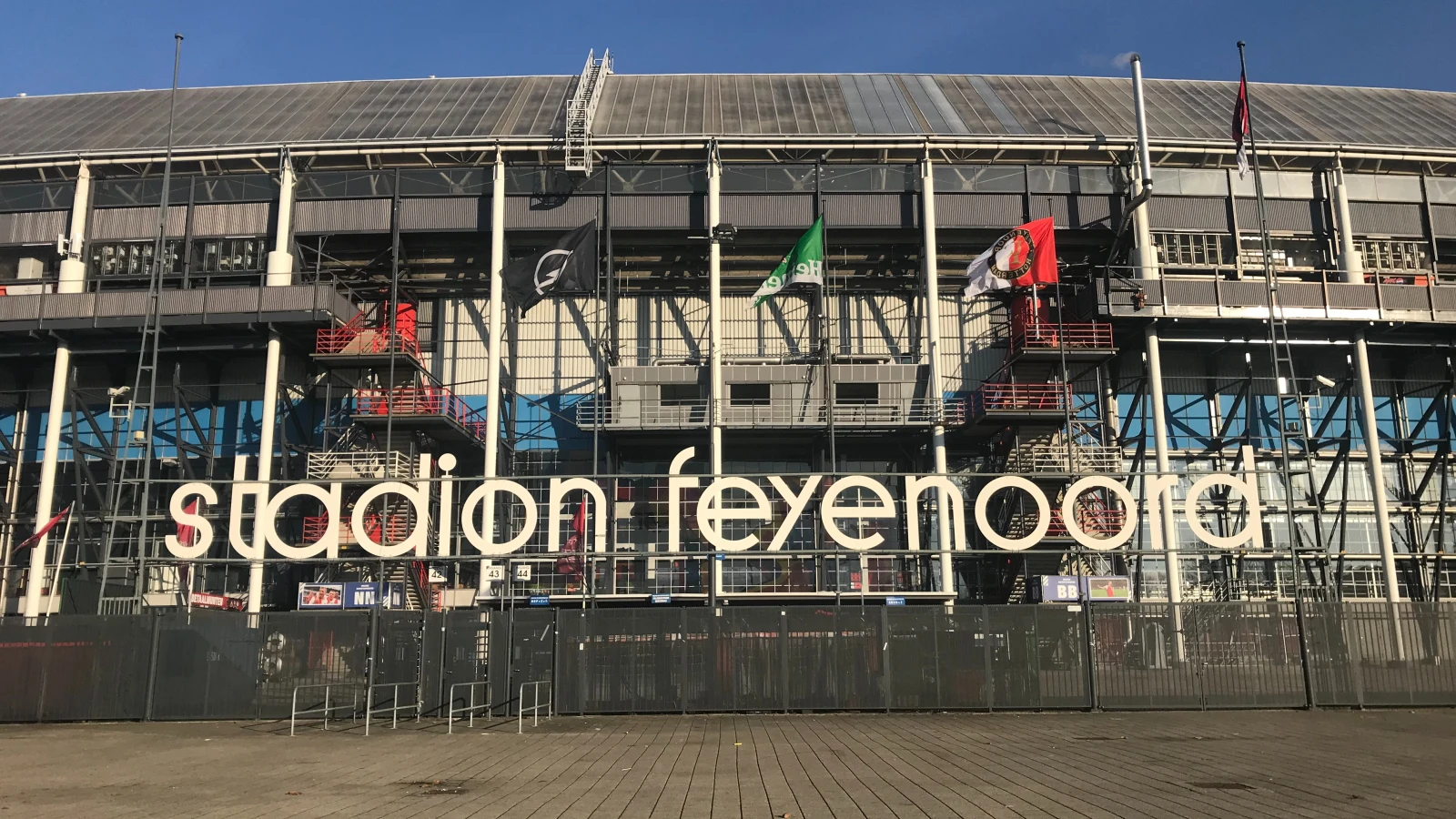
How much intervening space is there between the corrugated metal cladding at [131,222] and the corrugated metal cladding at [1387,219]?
158 ft

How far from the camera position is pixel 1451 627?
954 inches

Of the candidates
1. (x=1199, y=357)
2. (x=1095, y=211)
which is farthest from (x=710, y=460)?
(x=1199, y=357)

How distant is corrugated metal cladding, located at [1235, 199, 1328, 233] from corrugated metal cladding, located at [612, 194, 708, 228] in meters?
22.2

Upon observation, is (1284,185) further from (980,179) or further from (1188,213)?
(980,179)

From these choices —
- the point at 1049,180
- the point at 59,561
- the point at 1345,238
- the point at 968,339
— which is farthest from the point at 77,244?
the point at 1345,238

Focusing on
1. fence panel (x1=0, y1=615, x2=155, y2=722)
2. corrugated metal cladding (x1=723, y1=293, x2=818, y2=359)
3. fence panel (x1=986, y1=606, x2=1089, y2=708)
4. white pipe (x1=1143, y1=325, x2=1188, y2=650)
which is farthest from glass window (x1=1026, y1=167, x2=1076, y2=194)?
fence panel (x1=0, y1=615, x2=155, y2=722)

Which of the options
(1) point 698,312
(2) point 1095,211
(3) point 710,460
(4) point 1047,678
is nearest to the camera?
(4) point 1047,678

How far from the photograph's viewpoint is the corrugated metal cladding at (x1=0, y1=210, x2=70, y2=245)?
42250mm

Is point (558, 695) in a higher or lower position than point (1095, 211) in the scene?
lower

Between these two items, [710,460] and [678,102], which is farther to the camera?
[678,102]

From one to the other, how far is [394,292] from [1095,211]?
27.9 metres

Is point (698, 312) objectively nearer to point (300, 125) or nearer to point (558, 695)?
point (300, 125)

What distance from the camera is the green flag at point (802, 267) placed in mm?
37031

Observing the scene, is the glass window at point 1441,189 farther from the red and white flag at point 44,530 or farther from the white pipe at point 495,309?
the red and white flag at point 44,530
